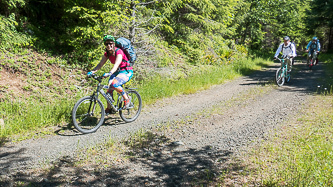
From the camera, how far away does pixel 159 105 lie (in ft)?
27.6

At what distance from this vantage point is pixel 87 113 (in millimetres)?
5926

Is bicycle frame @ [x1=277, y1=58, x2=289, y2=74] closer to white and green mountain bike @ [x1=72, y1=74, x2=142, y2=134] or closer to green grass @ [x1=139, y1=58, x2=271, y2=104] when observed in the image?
green grass @ [x1=139, y1=58, x2=271, y2=104]

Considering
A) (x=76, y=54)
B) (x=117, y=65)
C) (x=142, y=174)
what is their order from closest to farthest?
(x=142, y=174), (x=117, y=65), (x=76, y=54)

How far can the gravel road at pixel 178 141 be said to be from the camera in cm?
380

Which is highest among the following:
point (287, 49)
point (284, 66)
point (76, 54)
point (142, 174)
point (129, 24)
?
point (129, 24)

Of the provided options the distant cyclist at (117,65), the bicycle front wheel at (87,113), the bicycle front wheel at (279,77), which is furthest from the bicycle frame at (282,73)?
the bicycle front wheel at (87,113)

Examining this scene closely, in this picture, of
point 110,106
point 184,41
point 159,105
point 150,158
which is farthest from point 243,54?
point 150,158

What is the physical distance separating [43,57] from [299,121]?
31.2 ft

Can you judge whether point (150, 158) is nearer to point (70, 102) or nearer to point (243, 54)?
point (70, 102)

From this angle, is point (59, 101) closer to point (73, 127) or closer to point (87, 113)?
point (73, 127)

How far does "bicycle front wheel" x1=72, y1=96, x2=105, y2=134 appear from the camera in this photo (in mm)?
5691

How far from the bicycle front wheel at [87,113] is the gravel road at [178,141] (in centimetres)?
20

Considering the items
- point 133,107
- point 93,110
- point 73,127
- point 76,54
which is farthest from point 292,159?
point 76,54

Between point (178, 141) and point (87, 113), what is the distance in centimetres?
234
